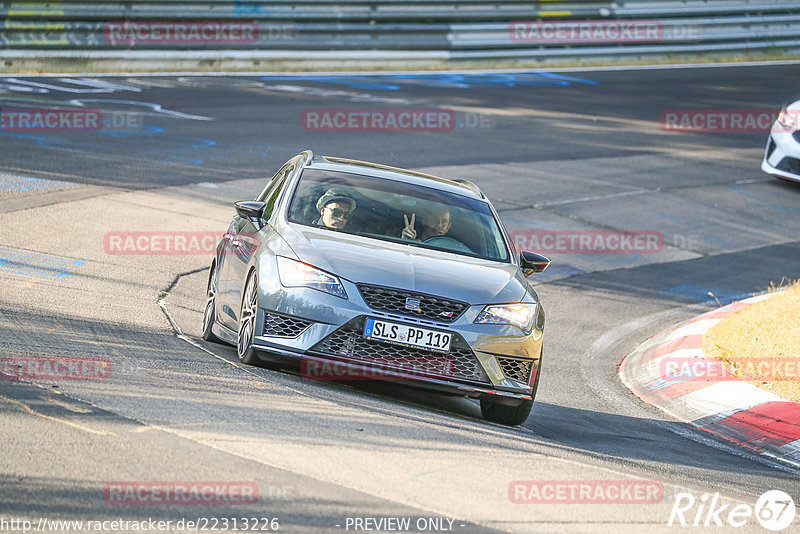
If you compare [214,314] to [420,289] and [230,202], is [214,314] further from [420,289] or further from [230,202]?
[230,202]

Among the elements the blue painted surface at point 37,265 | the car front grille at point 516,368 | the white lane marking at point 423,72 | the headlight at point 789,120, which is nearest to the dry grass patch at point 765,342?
the car front grille at point 516,368

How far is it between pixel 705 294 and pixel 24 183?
28.5ft

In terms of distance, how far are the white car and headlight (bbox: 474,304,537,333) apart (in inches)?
501

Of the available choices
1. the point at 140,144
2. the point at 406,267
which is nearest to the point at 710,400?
the point at 406,267

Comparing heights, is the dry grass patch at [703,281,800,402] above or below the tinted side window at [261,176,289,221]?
below

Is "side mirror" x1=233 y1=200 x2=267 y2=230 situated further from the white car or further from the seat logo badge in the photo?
the white car

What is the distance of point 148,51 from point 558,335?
1552cm

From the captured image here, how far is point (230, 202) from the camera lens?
15.0 meters

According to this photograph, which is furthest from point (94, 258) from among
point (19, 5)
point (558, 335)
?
point (19, 5)

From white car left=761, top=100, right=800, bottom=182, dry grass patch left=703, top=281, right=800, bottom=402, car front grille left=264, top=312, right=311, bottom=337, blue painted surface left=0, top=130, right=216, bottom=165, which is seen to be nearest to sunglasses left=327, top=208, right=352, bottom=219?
car front grille left=264, top=312, right=311, bottom=337

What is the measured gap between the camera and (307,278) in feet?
24.1

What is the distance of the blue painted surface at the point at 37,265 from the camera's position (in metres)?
10.2

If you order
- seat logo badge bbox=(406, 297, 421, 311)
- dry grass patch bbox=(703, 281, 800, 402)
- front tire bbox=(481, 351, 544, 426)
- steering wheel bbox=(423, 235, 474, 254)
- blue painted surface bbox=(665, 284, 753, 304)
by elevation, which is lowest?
blue painted surface bbox=(665, 284, 753, 304)

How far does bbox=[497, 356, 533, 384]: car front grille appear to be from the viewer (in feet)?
24.4
